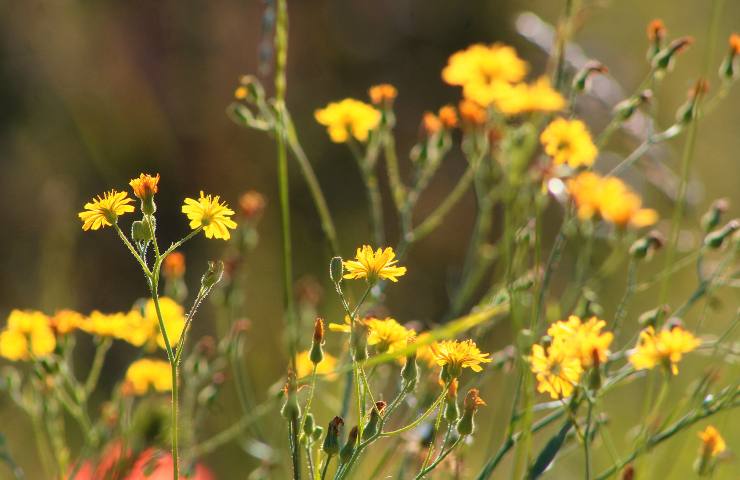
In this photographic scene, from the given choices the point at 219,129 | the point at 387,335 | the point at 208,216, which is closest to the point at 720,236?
the point at 387,335

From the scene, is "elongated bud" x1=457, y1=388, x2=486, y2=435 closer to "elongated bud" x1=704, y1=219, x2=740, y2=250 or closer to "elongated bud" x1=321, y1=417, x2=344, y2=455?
"elongated bud" x1=321, y1=417, x2=344, y2=455

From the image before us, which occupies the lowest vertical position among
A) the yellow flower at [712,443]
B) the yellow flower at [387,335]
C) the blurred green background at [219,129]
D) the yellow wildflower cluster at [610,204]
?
the yellow flower at [712,443]

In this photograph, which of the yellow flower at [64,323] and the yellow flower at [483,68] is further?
the yellow flower at [483,68]

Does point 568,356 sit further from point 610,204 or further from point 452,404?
point 610,204

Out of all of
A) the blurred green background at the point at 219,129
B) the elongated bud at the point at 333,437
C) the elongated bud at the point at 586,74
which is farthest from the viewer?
the blurred green background at the point at 219,129

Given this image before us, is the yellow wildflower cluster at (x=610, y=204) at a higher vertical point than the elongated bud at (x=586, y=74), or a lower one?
lower

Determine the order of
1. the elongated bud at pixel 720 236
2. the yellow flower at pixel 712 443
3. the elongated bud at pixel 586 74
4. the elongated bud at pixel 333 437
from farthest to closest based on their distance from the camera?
the elongated bud at pixel 586 74
the elongated bud at pixel 720 236
the yellow flower at pixel 712 443
the elongated bud at pixel 333 437

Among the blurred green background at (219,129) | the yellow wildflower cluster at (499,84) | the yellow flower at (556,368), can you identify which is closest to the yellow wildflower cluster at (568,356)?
the yellow flower at (556,368)

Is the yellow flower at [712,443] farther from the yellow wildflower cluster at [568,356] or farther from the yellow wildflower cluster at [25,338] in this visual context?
the yellow wildflower cluster at [25,338]
